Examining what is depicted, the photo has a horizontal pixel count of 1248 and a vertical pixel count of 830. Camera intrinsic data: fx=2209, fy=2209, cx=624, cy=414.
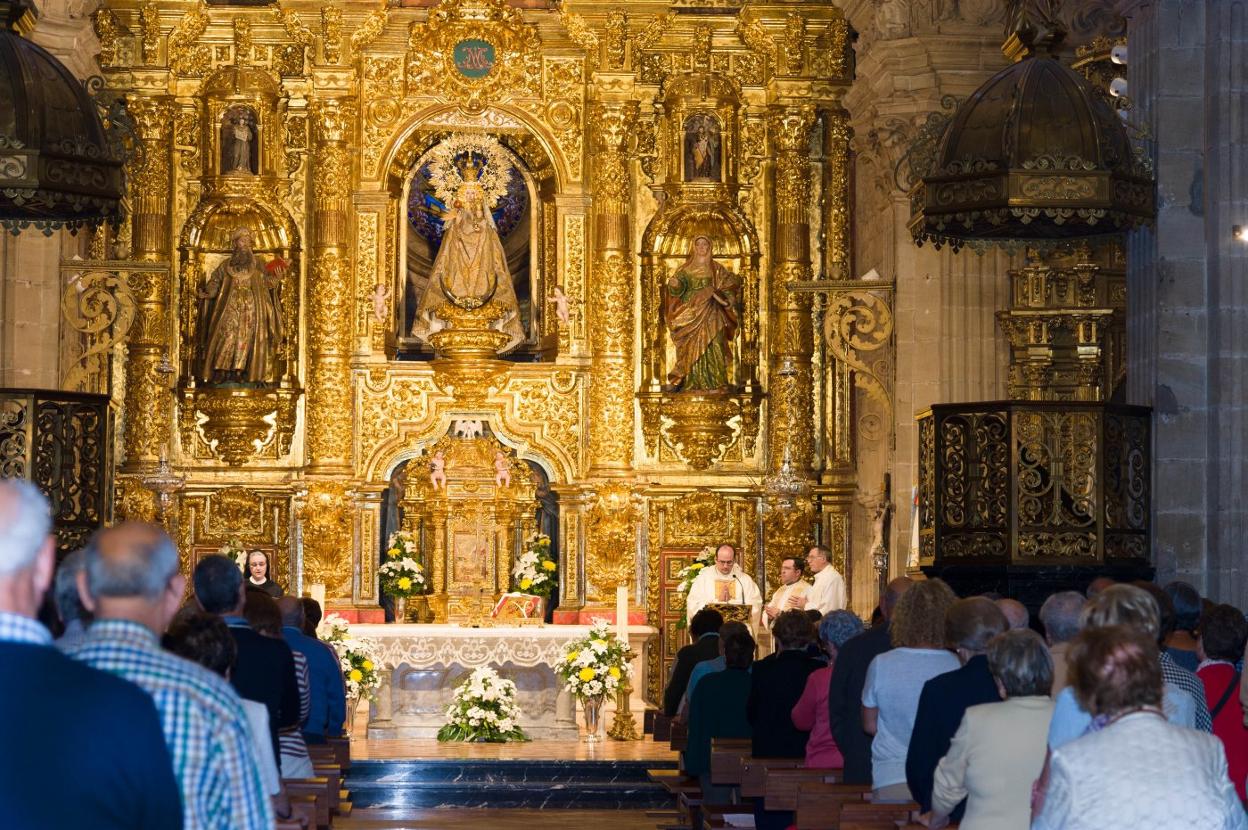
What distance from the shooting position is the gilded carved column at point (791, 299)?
22.5 meters

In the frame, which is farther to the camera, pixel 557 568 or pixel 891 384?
pixel 557 568

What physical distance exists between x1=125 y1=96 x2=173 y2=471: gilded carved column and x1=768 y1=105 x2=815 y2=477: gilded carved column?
6.15 meters

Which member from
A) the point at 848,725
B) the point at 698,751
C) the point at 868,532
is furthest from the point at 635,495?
the point at 848,725

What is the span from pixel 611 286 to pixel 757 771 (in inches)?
461

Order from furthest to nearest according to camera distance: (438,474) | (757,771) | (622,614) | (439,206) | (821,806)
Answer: (439,206), (438,474), (622,614), (757,771), (821,806)

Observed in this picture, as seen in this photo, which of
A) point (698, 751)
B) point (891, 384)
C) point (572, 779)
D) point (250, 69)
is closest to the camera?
point (698, 751)

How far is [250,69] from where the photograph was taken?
2234 cm

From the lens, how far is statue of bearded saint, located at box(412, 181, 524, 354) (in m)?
22.3

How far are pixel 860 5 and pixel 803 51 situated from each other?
1311 millimetres

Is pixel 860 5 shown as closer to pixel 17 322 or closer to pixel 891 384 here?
pixel 891 384

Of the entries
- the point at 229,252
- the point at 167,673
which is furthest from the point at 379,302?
the point at 167,673

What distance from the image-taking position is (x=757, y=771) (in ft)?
36.4

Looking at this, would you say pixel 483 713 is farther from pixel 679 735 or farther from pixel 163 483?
pixel 679 735

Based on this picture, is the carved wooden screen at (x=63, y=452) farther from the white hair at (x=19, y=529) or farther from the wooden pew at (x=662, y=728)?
the white hair at (x=19, y=529)
